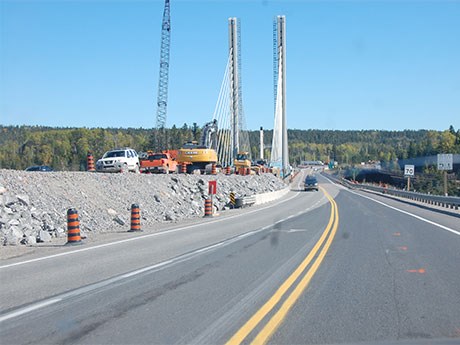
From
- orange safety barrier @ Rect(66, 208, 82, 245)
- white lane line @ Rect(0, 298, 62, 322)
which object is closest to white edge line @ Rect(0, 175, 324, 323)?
white lane line @ Rect(0, 298, 62, 322)

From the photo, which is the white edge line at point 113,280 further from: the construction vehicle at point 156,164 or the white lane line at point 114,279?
the construction vehicle at point 156,164

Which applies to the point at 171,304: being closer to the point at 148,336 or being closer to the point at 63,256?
the point at 148,336

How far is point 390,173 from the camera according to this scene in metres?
113

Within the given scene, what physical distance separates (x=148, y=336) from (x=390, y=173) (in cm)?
11017

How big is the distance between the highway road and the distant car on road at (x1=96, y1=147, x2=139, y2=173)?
23.0 metres

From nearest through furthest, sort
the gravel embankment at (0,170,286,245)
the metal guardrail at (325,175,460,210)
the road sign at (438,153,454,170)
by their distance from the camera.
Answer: the gravel embankment at (0,170,286,245) < the metal guardrail at (325,175,460,210) < the road sign at (438,153,454,170)

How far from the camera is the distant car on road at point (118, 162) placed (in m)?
39.7

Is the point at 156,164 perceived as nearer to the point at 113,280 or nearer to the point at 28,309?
the point at 113,280

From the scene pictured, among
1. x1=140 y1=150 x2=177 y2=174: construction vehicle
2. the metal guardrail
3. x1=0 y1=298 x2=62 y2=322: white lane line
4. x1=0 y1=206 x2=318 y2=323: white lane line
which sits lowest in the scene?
the metal guardrail

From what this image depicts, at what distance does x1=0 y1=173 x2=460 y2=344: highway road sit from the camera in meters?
7.29

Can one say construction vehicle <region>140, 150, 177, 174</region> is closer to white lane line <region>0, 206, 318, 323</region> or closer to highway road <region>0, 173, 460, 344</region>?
white lane line <region>0, 206, 318, 323</region>

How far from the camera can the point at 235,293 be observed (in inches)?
379

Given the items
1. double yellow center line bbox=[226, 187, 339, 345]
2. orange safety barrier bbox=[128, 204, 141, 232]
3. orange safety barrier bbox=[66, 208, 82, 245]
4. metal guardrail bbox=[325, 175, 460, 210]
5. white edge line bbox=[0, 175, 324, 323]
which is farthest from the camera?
metal guardrail bbox=[325, 175, 460, 210]

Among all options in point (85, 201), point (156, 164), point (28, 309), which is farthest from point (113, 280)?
point (156, 164)
